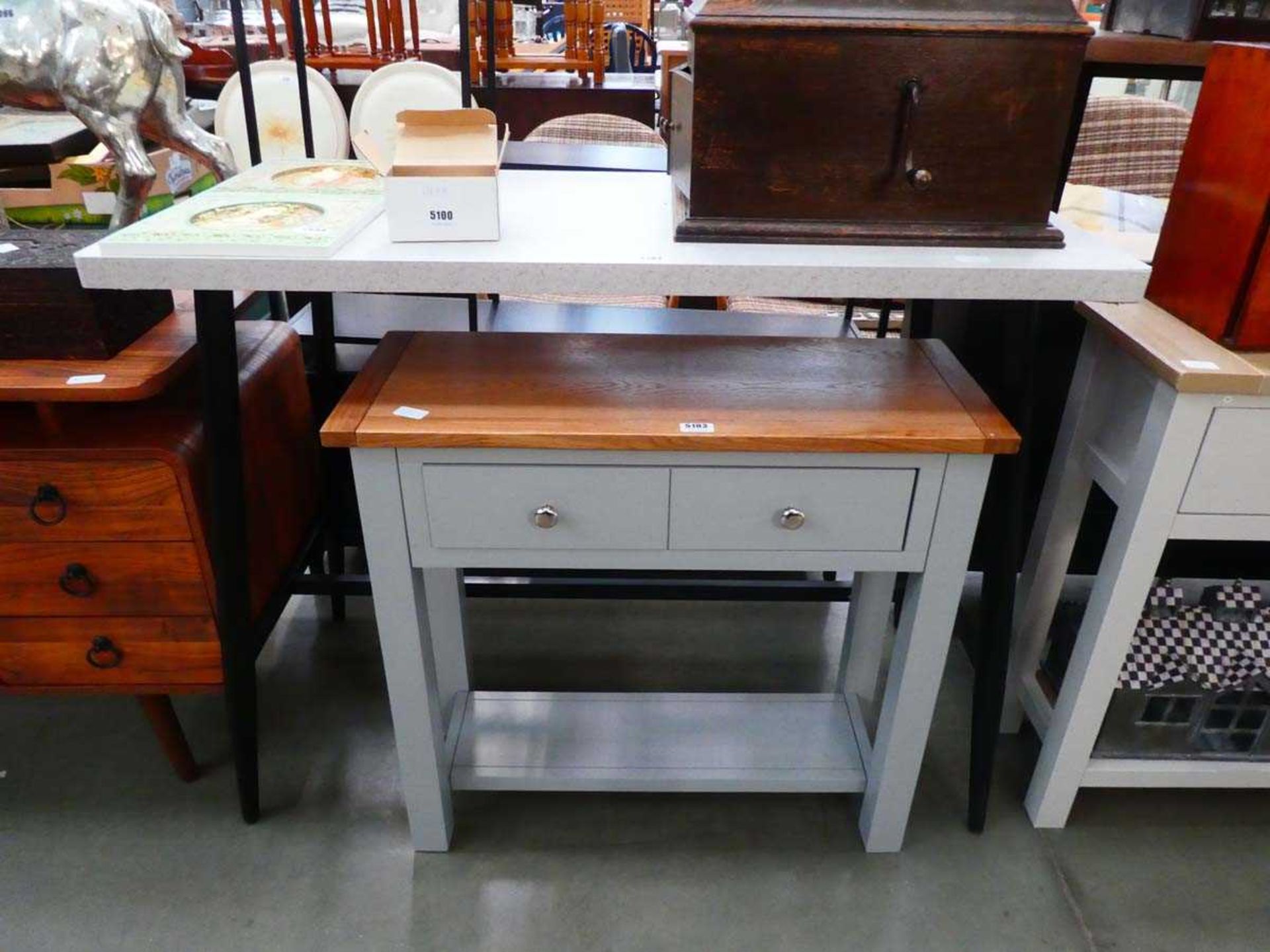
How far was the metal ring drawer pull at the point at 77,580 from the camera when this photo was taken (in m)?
1.22

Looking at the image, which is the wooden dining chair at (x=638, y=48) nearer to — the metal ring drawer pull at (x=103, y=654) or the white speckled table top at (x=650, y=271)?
the white speckled table top at (x=650, y=271)

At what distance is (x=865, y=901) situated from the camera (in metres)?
1.32

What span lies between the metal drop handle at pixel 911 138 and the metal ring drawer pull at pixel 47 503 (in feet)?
3.69

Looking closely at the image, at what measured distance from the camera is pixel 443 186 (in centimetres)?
97

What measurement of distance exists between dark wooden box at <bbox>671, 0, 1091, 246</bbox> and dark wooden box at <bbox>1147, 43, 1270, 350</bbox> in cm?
23

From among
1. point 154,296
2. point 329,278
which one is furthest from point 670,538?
point 154,296

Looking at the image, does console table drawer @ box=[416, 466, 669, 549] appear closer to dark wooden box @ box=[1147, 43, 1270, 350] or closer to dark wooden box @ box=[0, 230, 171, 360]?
dark wooden box @ box=[0, 230, 171, 360]

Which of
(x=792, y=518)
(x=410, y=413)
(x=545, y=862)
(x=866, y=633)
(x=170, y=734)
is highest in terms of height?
(x=410, y=413)

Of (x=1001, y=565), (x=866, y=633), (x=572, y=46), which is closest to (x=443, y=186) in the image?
(x=1001, y=565)

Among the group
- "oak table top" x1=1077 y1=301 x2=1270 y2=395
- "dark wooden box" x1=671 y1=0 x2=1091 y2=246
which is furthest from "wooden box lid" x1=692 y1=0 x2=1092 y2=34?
"oak table top" x1=1077 y1=301 x2=1270 y2=395

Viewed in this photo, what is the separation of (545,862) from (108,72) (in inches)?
48.3

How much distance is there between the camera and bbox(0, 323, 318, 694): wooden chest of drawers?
3.78 ft

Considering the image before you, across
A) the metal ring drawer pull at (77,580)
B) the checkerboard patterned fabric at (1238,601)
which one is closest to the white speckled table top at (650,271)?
the metal ring drawer pull at (77,580)

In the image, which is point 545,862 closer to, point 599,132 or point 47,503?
point 47,503
